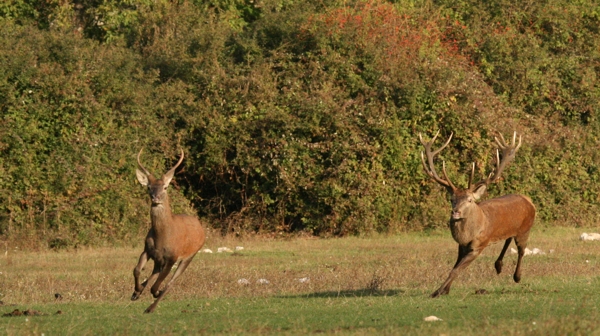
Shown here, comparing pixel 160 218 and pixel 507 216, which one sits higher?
pixel 160 218

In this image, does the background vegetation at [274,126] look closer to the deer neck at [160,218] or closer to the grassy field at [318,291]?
the grassy field at [318,291]

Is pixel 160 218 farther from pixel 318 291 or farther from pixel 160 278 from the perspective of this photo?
pixel 318 291

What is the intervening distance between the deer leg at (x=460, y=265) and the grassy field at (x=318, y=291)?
19 centimetres

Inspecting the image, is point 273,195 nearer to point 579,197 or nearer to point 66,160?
point 66,160

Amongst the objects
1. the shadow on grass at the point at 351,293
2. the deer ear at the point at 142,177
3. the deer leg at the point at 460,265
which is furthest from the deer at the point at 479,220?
the deer ear at the point at 142,177

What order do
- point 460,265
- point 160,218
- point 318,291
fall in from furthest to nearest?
point 318,291 < point 460,265 < point 160,218

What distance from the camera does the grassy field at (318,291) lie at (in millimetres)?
10477

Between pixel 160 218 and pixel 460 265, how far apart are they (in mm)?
3738

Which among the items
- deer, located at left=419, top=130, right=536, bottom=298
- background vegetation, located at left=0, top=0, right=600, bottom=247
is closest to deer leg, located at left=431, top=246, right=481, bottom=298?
deer, located at left=419, top=130, right=536, bottom=298

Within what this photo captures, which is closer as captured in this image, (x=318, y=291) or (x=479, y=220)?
(x=479, y=220)

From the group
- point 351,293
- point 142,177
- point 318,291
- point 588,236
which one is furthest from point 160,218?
point 588,236

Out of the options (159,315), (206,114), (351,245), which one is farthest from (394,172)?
(159,315)

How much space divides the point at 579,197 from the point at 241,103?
8.46 meters

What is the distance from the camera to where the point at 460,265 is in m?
13.6
